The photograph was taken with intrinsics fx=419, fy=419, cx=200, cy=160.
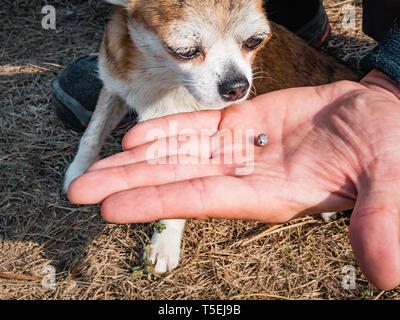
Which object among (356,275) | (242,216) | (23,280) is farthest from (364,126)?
(23,280)

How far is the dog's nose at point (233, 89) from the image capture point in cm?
238

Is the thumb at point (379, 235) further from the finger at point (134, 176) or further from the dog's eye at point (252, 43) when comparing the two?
the dog's eye at point (252, 43)

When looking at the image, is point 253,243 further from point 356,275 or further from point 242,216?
point 242,216

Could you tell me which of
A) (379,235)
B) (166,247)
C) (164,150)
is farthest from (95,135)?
(379,235)

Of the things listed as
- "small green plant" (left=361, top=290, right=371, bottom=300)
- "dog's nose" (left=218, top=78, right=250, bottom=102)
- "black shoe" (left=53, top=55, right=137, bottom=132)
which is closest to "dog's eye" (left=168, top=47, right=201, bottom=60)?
"dog's nose" (left=218, top=78, right=250, bottom=102)

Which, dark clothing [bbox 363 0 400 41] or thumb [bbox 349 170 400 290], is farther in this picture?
dark clothing [bbox 363 0 400 41]

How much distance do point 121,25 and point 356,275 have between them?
2.29 meters

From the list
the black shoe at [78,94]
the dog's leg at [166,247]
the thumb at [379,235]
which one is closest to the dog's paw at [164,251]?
the dog's leg at [166,247]

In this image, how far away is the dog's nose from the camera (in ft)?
7.82

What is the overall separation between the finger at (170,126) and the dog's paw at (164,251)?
86 centimetres

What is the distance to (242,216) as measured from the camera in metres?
1.97

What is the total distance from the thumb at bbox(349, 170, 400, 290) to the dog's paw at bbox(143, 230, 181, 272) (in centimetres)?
148

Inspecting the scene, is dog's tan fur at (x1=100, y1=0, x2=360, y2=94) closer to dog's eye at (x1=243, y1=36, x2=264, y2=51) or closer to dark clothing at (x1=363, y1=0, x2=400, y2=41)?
dog's eye at (x1=243, y1=36, x2=264, y2=51)

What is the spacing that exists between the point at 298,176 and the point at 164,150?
2.29 feet
